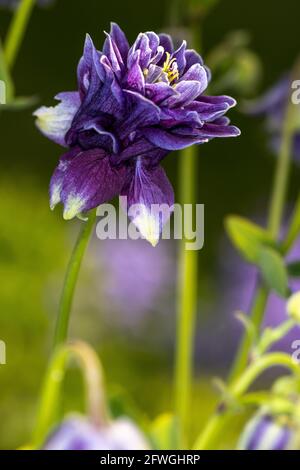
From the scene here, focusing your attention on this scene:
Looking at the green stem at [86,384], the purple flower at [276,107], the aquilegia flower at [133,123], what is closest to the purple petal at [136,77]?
the aquilegia flower at [133,123]

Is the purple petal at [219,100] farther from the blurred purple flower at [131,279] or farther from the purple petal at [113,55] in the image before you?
the blurred purple flower at [131,279]

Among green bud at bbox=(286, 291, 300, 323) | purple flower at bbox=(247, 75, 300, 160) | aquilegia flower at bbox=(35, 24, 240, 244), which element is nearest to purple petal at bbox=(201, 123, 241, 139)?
aquilegia flower at bbox=(35, 24, 240, 244)

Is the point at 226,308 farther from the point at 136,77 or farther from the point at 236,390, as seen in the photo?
the point at 136,77

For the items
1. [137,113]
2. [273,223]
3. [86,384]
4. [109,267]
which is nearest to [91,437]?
[86,384]

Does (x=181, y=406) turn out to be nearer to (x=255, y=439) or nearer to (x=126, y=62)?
(x=255, y=439)

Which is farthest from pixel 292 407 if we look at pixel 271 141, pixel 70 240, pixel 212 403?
pixel 70 240
